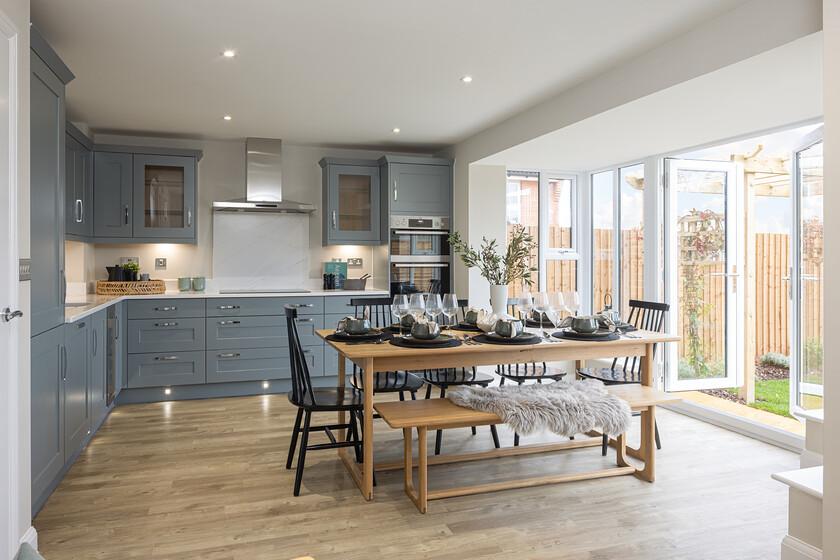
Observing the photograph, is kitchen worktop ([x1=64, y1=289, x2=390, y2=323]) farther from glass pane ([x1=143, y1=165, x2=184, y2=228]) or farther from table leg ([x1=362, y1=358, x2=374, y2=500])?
table leg ([x1=362, y1=358, x2=374, y2=500])

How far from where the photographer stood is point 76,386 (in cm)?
344

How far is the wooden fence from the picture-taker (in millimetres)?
5086

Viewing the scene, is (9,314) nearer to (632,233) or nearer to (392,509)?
(392,509)

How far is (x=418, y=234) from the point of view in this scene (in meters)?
6.05

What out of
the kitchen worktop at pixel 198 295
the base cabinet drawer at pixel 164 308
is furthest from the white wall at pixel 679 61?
the base cabinet drawer at pixel 164 308

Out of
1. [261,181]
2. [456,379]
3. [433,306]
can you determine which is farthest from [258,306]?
[433,306]

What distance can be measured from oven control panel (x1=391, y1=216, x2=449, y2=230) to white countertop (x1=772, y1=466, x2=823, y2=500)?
411 centimetres

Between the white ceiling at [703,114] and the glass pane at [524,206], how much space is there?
59cm

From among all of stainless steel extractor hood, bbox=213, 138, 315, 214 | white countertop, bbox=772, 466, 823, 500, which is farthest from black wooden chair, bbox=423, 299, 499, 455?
stainless steel extractor hood, bbox=213, 138, 315, 214

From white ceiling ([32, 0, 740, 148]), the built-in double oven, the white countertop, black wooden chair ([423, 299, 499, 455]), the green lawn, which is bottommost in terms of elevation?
Result: the green lawn

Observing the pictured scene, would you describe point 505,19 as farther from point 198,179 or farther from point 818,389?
point 198,179

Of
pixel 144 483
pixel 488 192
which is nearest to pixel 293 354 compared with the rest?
pixel 144 483

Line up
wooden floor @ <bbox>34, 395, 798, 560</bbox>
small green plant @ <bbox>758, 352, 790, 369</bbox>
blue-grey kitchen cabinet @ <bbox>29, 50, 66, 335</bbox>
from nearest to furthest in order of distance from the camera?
wooden floor @ <bbox>34, 395, 798, 560</bbox>, blue-grey kitchen cabinet @ <bbox>29, 50, 66, 335</bbox>, small green plant @ <bbox>758, 352, 790, 369</bbox>

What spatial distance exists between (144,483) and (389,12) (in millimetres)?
2834
